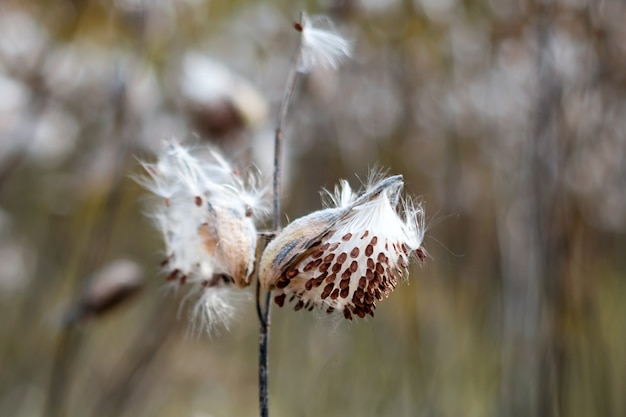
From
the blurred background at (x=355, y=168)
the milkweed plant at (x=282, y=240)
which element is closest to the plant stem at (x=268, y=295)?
the milkweed plant at (x=282, y=240)

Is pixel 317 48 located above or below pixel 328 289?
above

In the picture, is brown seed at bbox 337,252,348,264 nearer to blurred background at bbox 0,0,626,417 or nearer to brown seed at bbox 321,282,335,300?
brown seed at bbox 321,282,335,300

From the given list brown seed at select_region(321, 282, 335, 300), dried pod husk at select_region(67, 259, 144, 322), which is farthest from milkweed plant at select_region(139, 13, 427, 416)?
dried pod husk at select_region(67, 259, 144, 322)

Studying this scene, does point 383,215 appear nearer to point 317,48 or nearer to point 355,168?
point 317,48

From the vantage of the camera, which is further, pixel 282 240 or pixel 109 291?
pixel 109 291

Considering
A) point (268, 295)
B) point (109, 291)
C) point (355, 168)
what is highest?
point (355, 168)

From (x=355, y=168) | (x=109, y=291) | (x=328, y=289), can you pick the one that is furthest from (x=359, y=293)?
(x=355, y=168)

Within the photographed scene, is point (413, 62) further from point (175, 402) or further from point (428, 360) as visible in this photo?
point (175, 402)
